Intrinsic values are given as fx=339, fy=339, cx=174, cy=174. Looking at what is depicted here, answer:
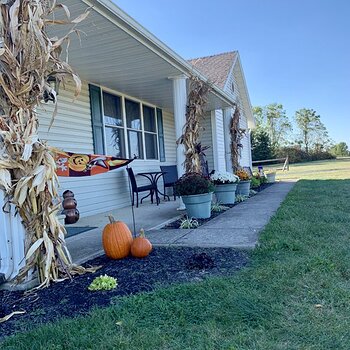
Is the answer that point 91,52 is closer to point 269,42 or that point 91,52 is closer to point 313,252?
point 313,252

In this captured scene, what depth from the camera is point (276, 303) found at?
6.61 feet

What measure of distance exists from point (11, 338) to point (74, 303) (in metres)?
0.46

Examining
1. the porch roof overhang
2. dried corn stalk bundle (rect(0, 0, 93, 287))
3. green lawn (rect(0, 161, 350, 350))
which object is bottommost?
green lawn (rect(0, 161, 350, 350))

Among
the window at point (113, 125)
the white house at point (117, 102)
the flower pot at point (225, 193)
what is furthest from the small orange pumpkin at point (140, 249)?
the window at point (113, 125)

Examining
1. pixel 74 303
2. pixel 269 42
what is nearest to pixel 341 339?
pixel 74 303

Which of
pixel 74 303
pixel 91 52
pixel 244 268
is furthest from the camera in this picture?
pixel 91 52

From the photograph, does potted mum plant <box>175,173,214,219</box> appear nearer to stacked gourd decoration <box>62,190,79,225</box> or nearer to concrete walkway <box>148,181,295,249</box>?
concrete walkway <box>148,181,295,249</box>

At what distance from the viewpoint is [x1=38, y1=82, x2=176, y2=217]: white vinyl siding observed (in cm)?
564

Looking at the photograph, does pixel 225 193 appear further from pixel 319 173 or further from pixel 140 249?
pixel 319 173

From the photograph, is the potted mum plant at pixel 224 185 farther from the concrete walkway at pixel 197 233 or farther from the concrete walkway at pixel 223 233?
the concrete walkway at pixel 223 233

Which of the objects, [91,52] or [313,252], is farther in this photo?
[91,52]

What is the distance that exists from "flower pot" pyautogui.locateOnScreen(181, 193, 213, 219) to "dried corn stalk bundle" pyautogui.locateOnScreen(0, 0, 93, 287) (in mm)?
2596

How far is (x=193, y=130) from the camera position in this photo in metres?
5.98

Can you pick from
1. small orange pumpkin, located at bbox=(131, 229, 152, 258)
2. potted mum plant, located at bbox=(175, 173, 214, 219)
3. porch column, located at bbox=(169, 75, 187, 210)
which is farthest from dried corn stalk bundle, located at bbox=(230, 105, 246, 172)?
small orange pumpkin, located at bbox=(131, 229, 152, 258)
